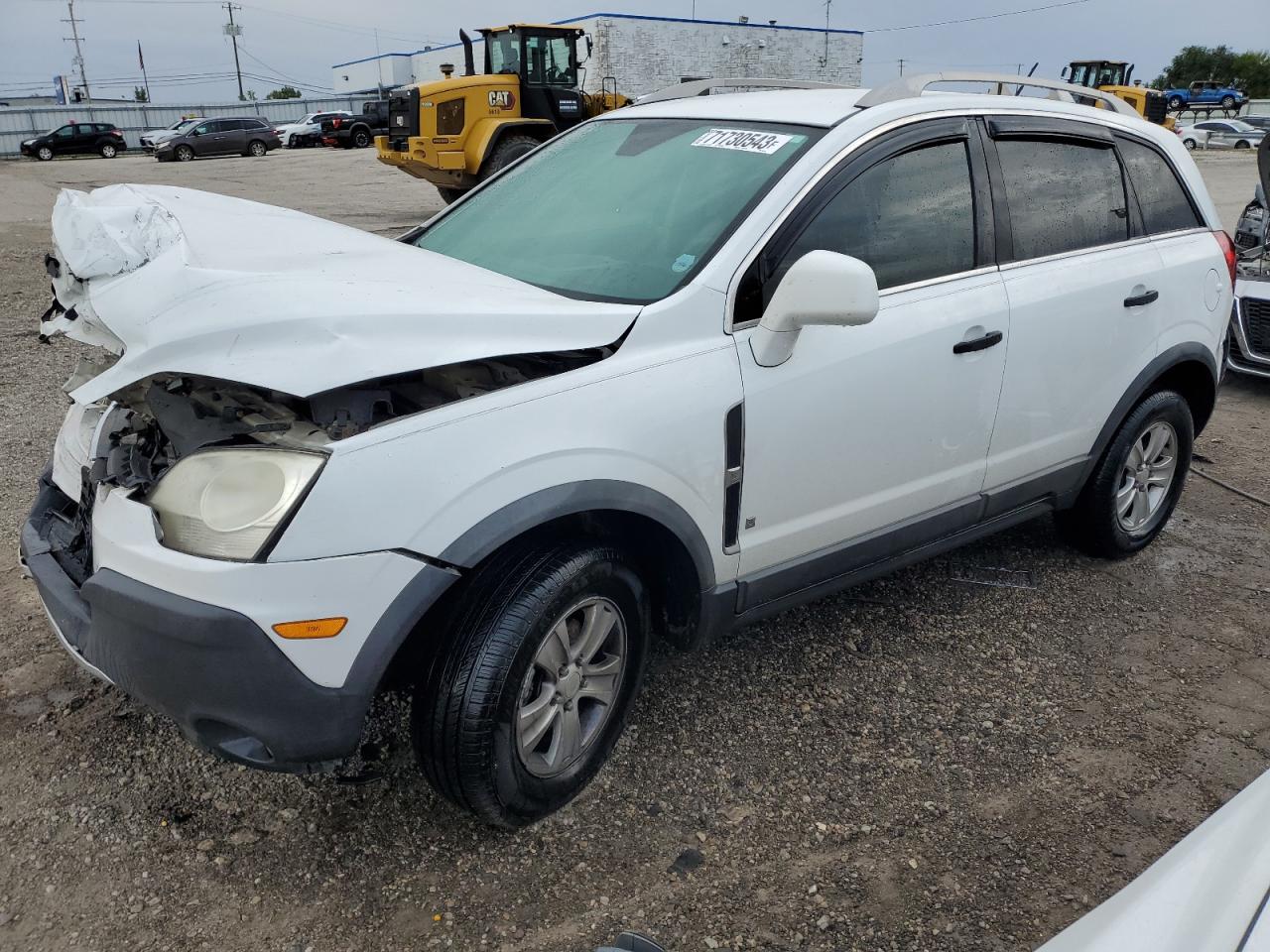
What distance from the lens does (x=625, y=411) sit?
2.54 m

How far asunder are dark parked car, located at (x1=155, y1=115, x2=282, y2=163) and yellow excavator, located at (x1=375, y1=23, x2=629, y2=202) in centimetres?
1993

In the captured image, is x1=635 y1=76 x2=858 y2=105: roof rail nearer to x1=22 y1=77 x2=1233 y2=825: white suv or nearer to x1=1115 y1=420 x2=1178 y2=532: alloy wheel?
x1=22 y1=77 x2=1233 y2=825: white suv

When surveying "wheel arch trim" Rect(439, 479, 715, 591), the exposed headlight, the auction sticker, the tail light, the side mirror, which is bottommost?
"wheel arch trim" Rect(439, 479, 715, 591)

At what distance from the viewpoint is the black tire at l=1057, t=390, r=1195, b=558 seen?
13.3 feet

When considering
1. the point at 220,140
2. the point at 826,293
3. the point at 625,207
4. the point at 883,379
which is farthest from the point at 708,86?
the point at 220,140

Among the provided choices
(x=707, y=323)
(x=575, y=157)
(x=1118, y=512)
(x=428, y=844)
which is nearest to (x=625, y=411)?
(x=707, y=323)

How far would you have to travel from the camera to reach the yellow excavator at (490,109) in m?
15.0

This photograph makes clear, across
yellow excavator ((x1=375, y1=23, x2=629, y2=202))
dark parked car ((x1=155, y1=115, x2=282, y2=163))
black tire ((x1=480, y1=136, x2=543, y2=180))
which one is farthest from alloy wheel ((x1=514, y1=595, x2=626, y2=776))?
dark parked car ((x1=155, y1=115, x2=282, y2=163))

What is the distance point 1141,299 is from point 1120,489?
83 cm

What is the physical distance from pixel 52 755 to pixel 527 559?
5.10 ft

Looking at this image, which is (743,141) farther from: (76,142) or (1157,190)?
(76,142)

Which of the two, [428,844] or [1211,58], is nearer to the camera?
[428,844]

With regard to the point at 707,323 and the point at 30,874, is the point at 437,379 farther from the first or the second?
the point at 30,874

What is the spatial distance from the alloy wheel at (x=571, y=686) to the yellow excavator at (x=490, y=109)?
13152mm
